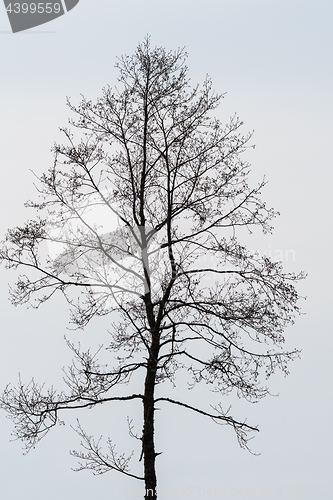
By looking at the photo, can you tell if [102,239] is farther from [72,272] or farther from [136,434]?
[136,434]

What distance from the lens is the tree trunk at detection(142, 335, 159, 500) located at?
585 inches

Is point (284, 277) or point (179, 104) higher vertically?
point (179, 104)

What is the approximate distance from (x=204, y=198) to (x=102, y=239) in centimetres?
222

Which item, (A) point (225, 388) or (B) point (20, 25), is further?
(B) point (20, 25)

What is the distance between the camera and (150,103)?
1588 cm

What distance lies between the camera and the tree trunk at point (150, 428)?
48.8 ft

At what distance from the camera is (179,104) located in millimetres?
15883

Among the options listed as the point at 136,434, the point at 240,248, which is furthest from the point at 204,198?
the point at 136,434

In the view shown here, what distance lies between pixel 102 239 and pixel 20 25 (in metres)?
A: 4.77

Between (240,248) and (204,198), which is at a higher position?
(204,198)

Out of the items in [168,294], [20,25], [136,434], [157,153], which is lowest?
[136,434]

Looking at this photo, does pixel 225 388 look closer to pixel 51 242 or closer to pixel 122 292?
pixel 122 292

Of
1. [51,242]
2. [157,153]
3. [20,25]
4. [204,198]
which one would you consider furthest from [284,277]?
[20,25]

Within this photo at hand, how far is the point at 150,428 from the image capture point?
49.3ft
